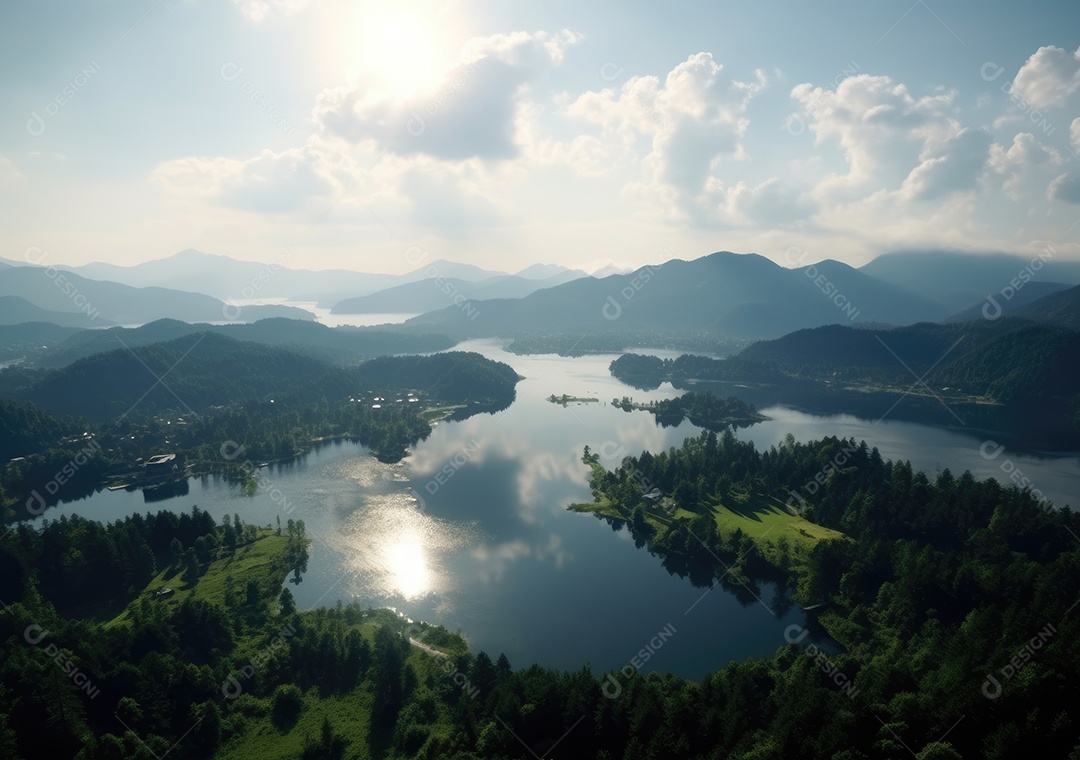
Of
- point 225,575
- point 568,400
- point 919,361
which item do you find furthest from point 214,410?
point 919,361

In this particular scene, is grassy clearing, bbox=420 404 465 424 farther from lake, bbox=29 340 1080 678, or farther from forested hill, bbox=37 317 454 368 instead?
forested hill, bbox=37 317 454 368

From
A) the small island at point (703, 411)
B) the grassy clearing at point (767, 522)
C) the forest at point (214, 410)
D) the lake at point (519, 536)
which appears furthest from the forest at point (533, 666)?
the small island at point (703, 411)

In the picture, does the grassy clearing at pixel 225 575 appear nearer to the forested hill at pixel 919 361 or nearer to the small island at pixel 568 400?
the small island at pixel 568 400

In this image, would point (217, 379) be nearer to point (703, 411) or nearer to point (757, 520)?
point (703, 411)

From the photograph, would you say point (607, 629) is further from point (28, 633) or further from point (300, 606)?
point (28, 633)

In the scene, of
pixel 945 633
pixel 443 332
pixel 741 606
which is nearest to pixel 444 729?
pixel 741 606
